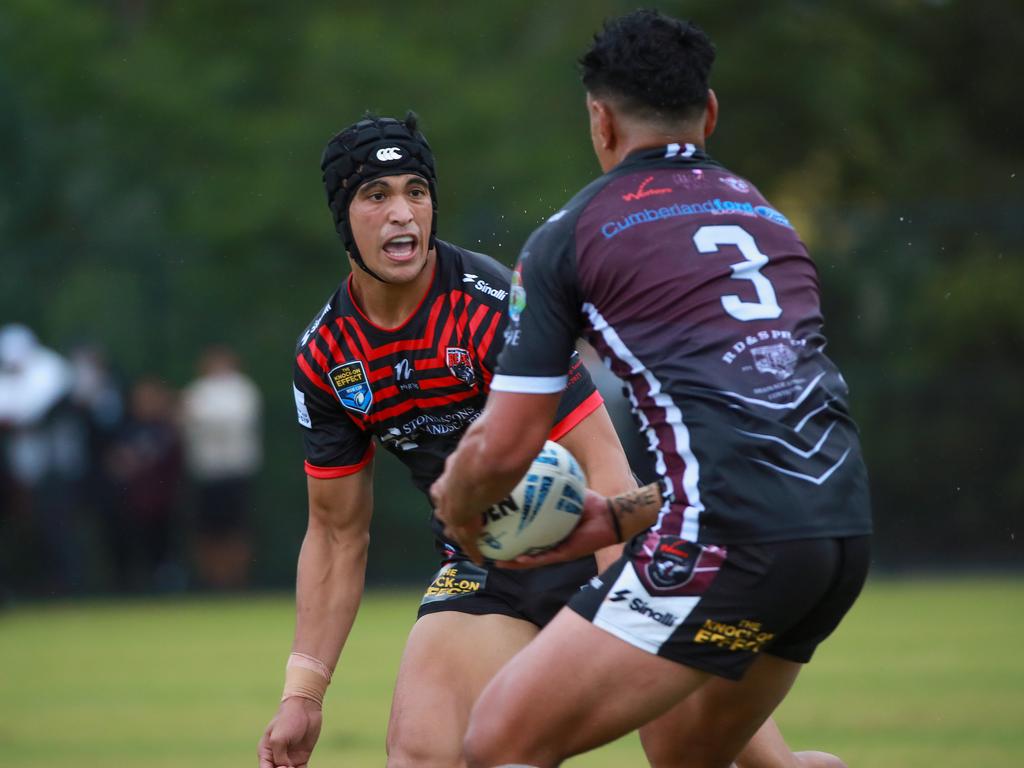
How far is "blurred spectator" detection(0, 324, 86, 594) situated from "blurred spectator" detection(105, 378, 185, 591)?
0.42m

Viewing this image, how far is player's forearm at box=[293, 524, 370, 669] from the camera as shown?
5441mm

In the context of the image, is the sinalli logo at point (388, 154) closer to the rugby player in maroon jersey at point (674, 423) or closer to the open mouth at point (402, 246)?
the open mouth at point (402, 246)

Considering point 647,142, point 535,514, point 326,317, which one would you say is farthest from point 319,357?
point 647,142

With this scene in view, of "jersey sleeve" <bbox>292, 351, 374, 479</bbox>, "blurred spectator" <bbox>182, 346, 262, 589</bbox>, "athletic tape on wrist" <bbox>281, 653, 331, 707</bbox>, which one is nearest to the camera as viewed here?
"athletic tape on wrist" <bbox>281, 653, 331, 707</bbox>

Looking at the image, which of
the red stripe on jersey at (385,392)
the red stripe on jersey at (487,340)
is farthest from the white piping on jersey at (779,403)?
the red stripe on jersey at (385,392)

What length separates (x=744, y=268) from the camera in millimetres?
4066

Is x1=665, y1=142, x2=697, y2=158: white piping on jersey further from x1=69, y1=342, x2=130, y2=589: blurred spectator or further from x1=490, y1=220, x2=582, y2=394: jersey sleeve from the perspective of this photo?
x1=69, y1=342, x2=130, y2=589: blurred spectator

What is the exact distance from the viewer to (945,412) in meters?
16.6

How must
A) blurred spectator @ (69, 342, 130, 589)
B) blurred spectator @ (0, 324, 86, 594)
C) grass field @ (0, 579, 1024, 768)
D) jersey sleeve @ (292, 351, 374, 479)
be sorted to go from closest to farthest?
jersey sleeve @ (292, 351, 374, 479) → grass field @ (0, 579, 1024, 768) → blurred spectator @ (0, 324, 86, 594) → blurred spectator @ (69, 342, 130, 589)

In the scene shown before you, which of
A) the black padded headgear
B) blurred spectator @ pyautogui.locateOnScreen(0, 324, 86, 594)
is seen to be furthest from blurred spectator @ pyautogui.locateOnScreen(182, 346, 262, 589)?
the black padded headgear

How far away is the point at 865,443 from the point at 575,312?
12.9m

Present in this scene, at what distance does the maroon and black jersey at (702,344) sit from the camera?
3947 millimetres

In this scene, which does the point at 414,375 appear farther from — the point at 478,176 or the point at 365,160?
the point at 478,176

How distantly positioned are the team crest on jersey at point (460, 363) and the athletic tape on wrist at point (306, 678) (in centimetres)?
104
